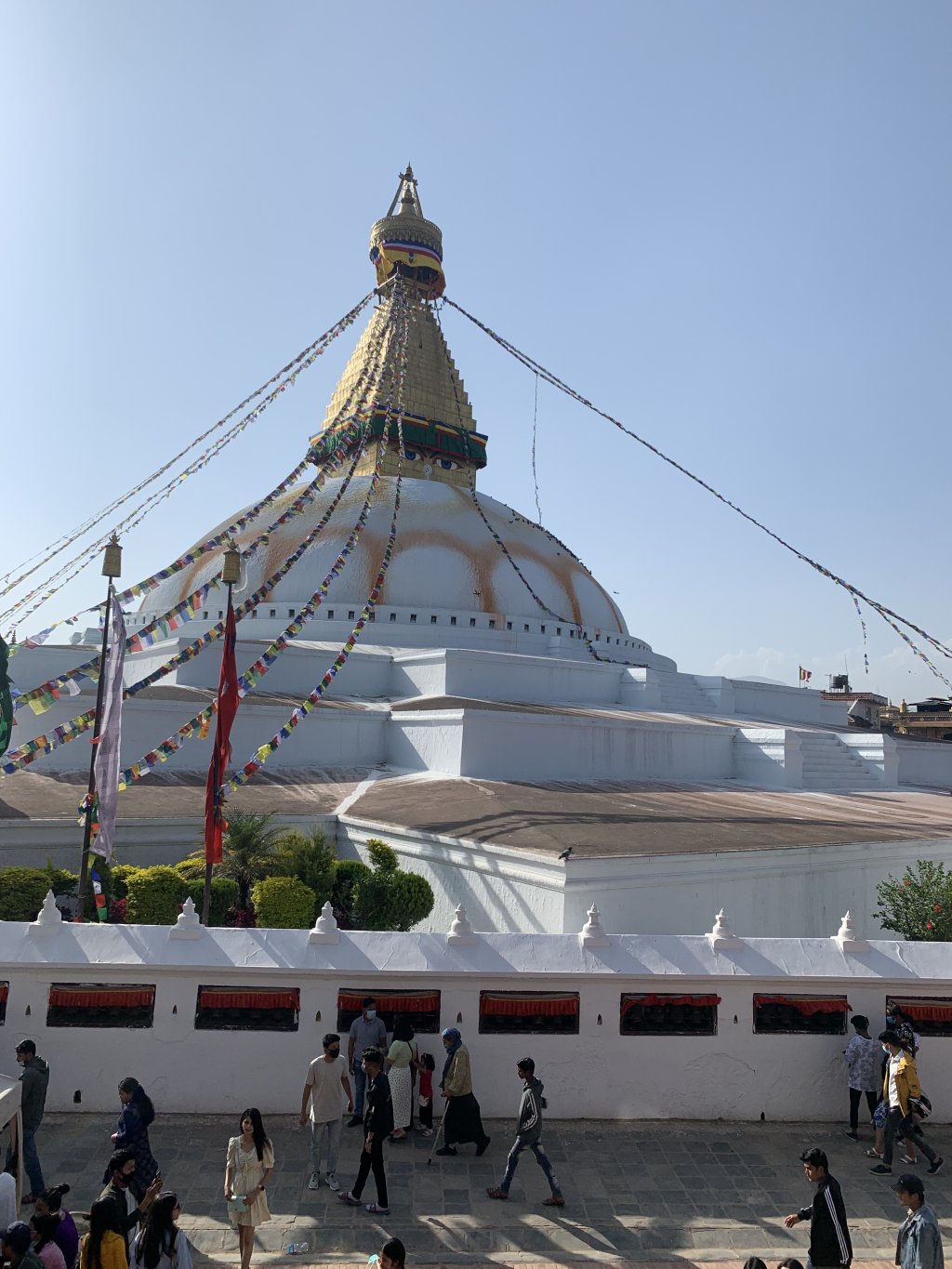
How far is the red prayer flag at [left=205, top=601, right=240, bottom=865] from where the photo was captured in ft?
29.9

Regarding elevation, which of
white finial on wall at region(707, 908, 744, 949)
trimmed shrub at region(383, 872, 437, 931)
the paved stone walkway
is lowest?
the paved stone walkway

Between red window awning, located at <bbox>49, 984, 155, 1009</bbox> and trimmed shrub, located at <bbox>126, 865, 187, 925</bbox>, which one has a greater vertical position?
trimmed shrub, located at <bbox>126, 865, 187, 925</bbox>

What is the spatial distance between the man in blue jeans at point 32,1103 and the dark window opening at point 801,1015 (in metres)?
4.96

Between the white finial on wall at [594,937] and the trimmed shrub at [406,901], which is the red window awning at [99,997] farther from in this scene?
the trimmed shrub at [406,901]

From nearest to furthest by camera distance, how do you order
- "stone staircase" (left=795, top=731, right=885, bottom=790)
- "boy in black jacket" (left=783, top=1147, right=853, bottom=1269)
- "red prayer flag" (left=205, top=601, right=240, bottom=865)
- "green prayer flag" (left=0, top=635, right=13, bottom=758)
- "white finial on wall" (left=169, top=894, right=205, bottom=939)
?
"boy in black jacket" (left=783, top=1147, right=853, bottom=1269) → "white finial on wall" (left=169, top=894, right=205, bottom=939) → "red prayer flag" (left=205, top=601, right=240, bottom=865) → "green prayer flag" (left=0, top=635, right=13, bottom=758) → "stone staircase" (left=795, top=731, right=885, bottom=790)

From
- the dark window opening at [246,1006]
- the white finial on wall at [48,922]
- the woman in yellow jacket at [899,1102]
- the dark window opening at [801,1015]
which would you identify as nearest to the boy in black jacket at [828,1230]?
the woman in yellow jacket at [899,1102]

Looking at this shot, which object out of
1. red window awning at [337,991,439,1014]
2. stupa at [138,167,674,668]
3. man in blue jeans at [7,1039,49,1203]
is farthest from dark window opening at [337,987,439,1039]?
stupa at [138,167,674,668]

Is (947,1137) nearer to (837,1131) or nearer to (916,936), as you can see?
(837,1131)

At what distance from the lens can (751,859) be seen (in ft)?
36.6

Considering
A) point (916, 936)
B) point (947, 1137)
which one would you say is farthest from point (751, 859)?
point (947, 1137)

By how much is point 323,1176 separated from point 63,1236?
5.95ft

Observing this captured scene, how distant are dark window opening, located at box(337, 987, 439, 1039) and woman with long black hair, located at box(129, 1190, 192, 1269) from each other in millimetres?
2550

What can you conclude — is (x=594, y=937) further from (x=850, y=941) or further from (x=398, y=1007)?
(x=850, y=941)

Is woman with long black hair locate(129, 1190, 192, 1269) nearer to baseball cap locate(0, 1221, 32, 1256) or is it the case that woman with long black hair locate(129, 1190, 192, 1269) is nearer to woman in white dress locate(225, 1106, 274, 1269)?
baseball cap locate(0, 1221, 32, 1256)
